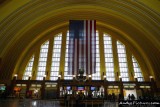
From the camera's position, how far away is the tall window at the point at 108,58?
27328mm

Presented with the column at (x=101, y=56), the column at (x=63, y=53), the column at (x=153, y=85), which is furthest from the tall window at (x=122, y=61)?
the column at (x=63, y=53)

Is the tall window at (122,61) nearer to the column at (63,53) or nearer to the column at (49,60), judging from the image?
the column at (63,53)

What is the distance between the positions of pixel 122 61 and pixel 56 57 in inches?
486

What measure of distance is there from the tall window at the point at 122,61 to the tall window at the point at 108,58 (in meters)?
1.58

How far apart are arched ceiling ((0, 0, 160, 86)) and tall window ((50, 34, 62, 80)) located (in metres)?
2.35

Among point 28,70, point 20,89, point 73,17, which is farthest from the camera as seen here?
point 28,70

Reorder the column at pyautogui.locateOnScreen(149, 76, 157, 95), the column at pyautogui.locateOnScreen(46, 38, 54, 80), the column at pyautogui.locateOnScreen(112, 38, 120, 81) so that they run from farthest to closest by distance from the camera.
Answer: the column at pyautogui.locateOnScreen(46, 38, 54, 80) → the column at pyautogui.locateOnScreen(112, 38, 120, 81) → the column at pyautogui.locateOnScreen(149, 76, 157, 95)

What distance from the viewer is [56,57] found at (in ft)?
94.6

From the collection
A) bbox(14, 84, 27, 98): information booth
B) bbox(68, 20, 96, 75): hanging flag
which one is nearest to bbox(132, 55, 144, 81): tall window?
bbox(68, 20, 96, 75): hanging flag

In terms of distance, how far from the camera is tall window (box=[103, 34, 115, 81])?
27328 millimetres

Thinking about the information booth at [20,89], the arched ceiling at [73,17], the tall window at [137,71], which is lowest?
the information booth at [20,89]

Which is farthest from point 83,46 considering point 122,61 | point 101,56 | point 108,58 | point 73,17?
point 122,61

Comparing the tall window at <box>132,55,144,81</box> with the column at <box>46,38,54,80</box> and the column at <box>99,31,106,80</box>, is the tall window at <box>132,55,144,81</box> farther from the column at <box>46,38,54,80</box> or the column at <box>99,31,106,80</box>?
the column at <box>46,38,54,80</box>

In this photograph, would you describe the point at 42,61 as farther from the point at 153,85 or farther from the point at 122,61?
the point at 153,85
